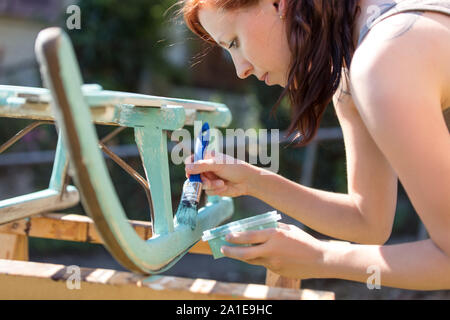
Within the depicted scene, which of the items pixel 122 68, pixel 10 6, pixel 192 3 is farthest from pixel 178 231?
pixel 10 6

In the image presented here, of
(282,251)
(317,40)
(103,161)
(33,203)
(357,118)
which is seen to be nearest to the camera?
(103,161)

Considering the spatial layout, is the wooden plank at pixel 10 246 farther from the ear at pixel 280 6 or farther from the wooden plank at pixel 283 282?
the ear at pixel 280 6

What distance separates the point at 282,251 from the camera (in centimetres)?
87

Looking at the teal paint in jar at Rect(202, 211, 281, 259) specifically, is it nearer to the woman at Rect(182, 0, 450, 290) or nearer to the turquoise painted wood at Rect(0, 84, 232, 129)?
the woman at Rect(182, 0, 450, 290)

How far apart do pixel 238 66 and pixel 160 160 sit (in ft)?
0.98

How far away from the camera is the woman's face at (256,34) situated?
103cm

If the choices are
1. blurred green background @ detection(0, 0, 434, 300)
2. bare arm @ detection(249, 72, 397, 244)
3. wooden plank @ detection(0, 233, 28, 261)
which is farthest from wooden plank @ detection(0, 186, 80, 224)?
blurred green background @ detection(0, 0, 434, 300)

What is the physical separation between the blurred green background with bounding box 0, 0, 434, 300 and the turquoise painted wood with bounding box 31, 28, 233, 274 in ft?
6.81

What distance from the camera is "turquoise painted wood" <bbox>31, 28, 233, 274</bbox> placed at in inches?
23.0

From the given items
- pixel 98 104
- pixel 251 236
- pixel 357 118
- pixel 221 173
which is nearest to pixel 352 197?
pixel 357 118

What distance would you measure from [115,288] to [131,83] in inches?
187

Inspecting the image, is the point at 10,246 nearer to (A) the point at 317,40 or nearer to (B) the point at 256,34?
(B) the point at 256,34

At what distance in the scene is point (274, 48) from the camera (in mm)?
1045
